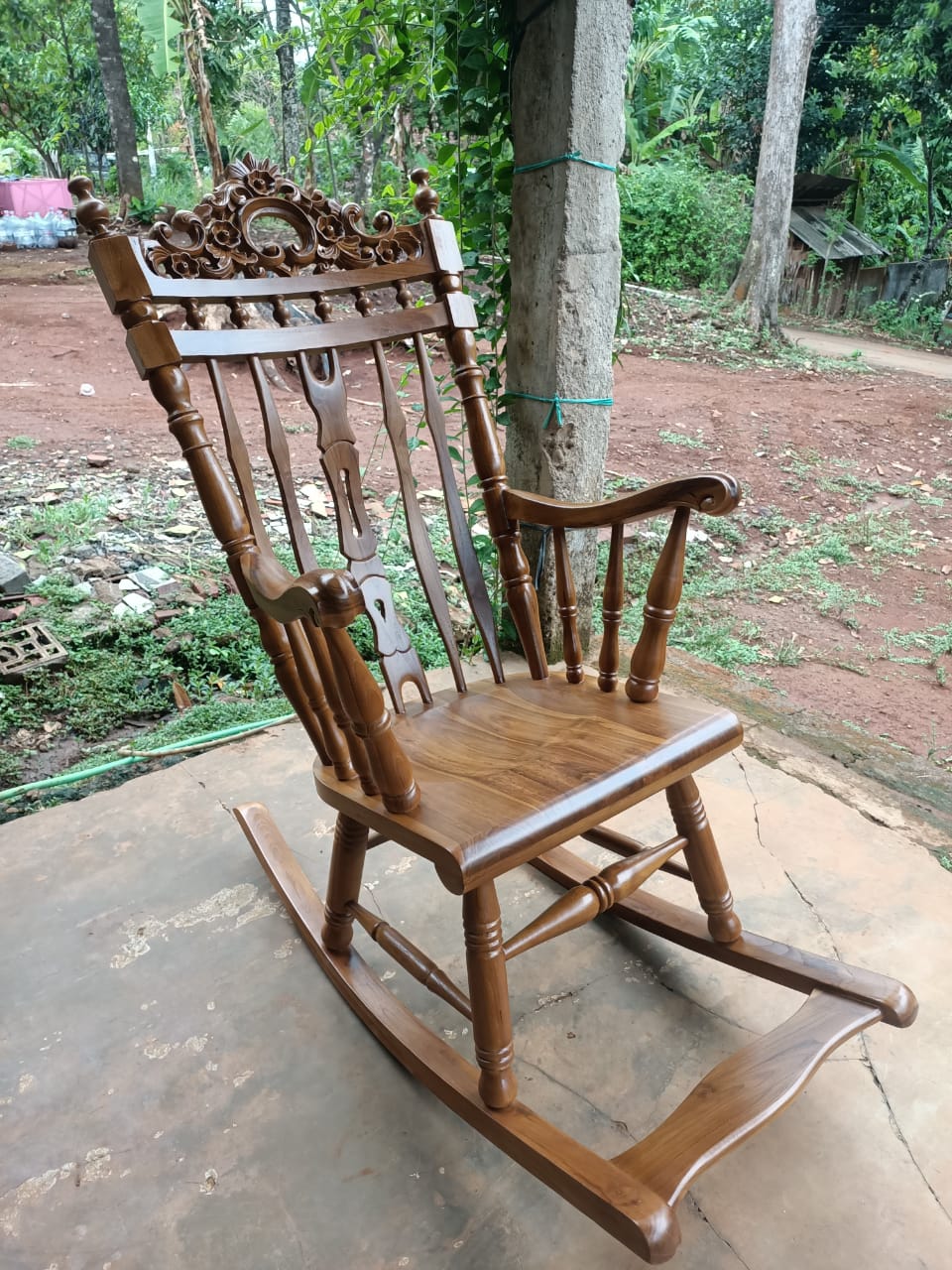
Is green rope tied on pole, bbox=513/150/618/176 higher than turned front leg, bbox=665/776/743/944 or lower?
higher

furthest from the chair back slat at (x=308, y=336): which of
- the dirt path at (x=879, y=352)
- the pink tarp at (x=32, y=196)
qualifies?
the pink tarp at (x=32, y=196)

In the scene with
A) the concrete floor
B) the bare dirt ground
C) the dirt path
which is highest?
the concrete floor

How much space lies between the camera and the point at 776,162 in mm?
8180

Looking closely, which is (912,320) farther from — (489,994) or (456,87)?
(489,994)

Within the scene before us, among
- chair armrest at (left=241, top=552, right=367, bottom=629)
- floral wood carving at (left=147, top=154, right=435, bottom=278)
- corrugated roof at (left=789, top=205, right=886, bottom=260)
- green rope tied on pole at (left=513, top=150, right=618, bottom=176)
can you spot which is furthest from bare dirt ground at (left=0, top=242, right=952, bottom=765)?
corrugated roof at (left=789, top=205, right=886, bottom=260)

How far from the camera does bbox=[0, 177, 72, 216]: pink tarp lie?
12.3m

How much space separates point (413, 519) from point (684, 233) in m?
10.7

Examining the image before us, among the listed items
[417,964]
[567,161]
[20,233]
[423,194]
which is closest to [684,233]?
[20,233]

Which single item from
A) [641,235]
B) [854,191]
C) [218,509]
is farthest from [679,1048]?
[854,191]

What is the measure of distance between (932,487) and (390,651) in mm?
4495

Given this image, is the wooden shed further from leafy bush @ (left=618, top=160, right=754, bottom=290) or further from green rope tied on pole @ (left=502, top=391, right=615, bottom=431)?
green rope tied on pole @ (left=502, top=391, right=615, bottom=431)

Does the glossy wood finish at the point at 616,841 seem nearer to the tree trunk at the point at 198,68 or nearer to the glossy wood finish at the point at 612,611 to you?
the glossy wood finish at the point at 612,611

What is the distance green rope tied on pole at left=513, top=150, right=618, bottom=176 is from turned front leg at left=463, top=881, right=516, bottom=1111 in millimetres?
1722

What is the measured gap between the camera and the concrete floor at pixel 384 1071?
1.11m
